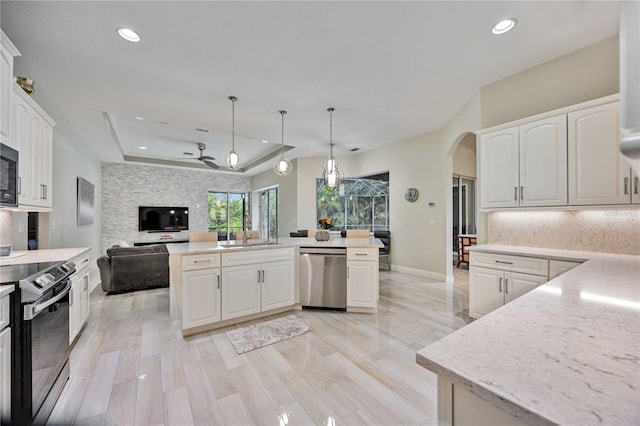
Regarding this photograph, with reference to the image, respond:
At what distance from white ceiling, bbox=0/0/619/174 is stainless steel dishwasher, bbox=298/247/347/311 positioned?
206cm

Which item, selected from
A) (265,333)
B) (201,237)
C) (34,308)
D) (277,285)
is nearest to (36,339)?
(34,308)

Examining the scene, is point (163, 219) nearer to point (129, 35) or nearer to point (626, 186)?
point (129, 35)

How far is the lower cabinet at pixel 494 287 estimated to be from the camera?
259 cm

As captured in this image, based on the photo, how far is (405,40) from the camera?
2.46 m

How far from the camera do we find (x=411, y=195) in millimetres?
5613

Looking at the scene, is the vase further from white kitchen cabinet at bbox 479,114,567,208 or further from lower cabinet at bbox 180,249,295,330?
white kitchen cabinet at bbox 479,114,567,208

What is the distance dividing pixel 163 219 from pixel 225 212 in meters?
1.89

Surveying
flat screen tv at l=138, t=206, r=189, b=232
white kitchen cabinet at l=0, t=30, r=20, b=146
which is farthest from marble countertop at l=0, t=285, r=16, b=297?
flat screen tv at l=138, t=206, r=189, b=232

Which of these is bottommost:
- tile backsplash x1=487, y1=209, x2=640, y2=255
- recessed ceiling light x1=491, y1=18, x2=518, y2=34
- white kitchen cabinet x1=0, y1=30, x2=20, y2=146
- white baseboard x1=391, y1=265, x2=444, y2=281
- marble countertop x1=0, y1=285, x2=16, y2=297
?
white baseboard x1=391, y1=265, x2=444, y2=281

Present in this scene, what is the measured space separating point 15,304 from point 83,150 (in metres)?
5.01

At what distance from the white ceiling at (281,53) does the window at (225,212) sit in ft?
16.0

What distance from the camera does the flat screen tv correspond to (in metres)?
7.69

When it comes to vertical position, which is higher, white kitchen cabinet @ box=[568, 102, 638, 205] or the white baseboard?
white kitchen cabinet @ box=[568, 102, 638, 205]

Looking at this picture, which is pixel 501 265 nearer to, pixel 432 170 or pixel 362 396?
pixel 362 396
